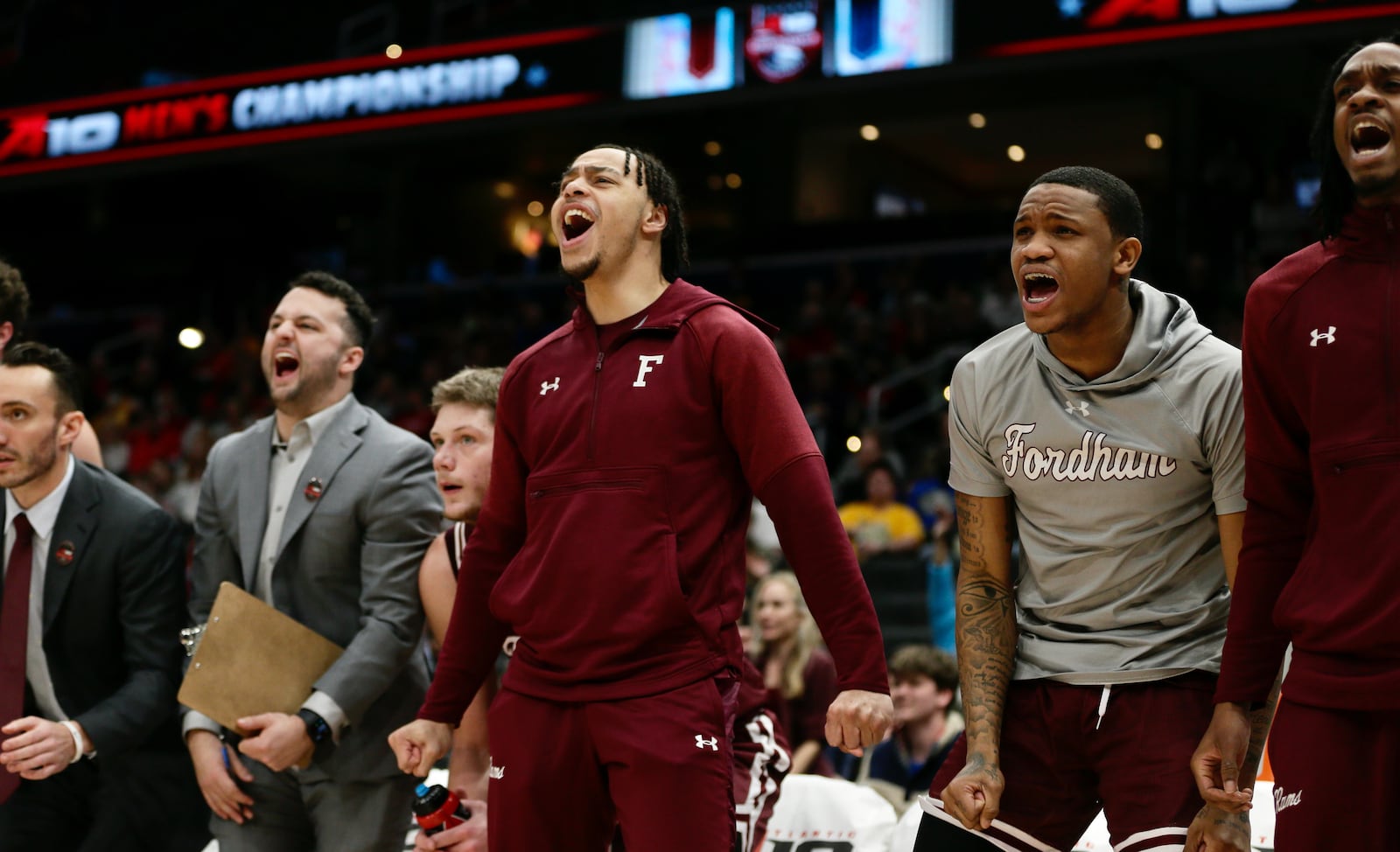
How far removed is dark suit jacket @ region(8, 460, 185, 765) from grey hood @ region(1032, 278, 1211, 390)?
2.64 meters

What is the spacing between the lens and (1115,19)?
910 cm

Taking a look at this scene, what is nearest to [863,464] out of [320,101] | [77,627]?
[320,101]

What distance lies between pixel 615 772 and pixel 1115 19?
7291 millimetres

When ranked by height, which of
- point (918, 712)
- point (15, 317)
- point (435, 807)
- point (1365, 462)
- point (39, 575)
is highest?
point (15, 317)

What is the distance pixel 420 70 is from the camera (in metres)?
11.5

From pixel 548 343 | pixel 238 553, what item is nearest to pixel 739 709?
pixel 548 343

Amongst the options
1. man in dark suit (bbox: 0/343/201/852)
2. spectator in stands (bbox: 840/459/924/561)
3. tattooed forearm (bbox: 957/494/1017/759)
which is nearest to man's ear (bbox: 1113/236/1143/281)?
tattooed forearm (bbox: 957/494/1017/759)

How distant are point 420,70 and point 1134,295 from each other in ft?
30.0

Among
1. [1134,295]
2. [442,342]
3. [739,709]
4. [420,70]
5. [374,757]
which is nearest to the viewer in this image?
[1134,295]

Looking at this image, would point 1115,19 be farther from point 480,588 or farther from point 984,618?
point 480,588

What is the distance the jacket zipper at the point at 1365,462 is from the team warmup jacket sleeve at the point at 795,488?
90cm

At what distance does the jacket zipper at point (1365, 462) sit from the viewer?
255 centimetres

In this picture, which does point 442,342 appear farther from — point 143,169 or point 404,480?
point 404,480

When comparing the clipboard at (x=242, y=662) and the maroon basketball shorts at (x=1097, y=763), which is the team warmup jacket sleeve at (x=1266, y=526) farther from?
the clipboard at (x=242, y=662)
